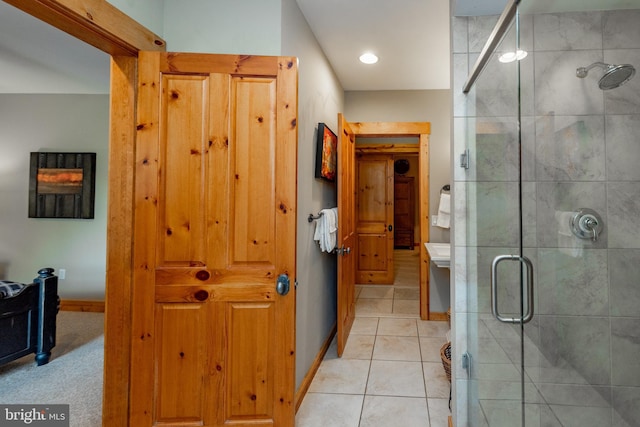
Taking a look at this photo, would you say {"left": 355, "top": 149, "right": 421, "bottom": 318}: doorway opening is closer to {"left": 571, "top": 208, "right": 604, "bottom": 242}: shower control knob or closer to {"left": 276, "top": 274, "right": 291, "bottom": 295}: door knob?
{"left": 571, "top": 208, "right": 604, "bottom": 242}: shower control knob

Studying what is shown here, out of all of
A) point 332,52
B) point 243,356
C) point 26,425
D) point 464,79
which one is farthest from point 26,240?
point 464,79

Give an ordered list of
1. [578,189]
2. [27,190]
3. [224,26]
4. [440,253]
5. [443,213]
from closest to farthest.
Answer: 1. [578,189]
2. [224,26]
3. [440,253]
4. [443,213]
5. [27,190]

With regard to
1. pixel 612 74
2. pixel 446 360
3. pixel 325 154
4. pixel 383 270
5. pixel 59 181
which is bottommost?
pixel 446 360

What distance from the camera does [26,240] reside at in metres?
3.74

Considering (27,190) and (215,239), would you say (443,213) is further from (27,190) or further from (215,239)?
(27,190)

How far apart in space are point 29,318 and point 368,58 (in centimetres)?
358

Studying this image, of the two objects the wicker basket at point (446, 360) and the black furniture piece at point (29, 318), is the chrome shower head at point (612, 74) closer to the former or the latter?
the wicker basket at point (446, 360)

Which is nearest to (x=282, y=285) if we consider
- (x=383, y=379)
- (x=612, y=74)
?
(x=383, y=379)

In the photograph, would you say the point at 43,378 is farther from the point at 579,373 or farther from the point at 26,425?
the point at 579,373

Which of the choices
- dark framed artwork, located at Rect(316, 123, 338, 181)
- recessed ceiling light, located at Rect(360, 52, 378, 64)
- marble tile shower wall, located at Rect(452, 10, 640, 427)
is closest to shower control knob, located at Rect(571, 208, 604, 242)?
marble tile shower wall, located at Rect(452, 10, 640, 427)

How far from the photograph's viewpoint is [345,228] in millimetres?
2934

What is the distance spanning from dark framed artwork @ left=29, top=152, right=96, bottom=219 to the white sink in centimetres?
385

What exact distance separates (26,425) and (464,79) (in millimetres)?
3196

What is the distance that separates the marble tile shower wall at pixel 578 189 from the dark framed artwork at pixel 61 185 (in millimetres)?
4137
